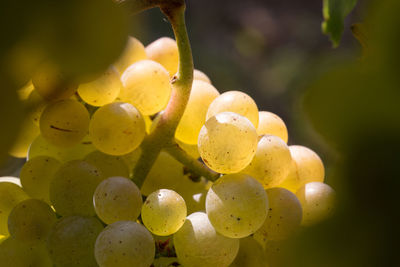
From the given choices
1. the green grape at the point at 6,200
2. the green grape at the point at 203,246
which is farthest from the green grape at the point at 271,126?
the green grape at the point at 6,200

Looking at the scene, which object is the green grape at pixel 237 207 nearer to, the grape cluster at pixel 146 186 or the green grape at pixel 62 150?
the grape cluster at pixel 146 186

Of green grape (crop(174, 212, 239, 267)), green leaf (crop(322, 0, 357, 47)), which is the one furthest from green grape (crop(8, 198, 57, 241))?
green leaf (crop(322, 0, 357, 47))

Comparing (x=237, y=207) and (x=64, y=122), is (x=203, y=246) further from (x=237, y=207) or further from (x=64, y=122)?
(x=64, y=122)

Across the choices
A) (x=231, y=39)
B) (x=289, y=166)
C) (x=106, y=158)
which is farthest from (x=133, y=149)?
(x=231, y=39)

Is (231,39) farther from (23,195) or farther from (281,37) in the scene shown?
(23,195)

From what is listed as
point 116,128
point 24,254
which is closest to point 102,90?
point 116,128
